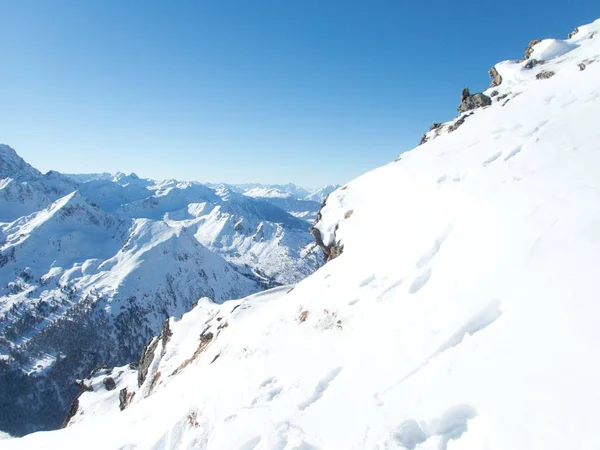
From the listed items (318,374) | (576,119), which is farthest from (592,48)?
(318,374)

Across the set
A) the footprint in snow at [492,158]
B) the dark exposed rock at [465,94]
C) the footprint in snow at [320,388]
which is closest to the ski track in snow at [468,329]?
the footprint in snow at [320,388]

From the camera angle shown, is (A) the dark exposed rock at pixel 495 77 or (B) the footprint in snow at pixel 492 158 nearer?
(B) the footprint in snow at pixel 492 158

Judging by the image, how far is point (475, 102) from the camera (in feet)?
138

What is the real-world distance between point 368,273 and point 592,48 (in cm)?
4495

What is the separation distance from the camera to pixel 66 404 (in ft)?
550

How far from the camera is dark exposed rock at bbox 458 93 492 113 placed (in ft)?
134

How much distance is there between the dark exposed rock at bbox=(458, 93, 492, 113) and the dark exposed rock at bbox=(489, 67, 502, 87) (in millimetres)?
6191

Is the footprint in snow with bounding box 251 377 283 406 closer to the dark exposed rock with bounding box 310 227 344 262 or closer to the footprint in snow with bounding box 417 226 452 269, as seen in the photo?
the footprint in snow with bounding box 417 226 452 269

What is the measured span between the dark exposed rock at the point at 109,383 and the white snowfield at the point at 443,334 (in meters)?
41.0

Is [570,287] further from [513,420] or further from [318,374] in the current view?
[318,374]

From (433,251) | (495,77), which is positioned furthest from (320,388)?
(495,77)

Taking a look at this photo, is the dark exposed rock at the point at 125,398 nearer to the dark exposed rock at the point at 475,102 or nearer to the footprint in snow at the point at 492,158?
the footprint in snow at the point at 492,158

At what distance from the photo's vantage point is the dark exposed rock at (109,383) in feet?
181

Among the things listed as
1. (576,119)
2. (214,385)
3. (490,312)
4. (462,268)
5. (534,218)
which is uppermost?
(576,119)
